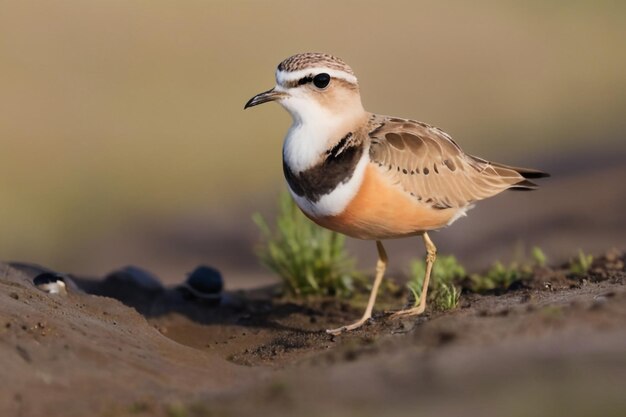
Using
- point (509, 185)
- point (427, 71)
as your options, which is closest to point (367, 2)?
point (427, 71)

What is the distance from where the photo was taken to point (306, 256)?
11180 millimetres

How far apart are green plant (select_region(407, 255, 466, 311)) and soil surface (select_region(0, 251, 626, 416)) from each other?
19cm

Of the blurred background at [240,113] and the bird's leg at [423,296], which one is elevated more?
the blurred background at [240,113]

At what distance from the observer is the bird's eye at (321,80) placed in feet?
28.9

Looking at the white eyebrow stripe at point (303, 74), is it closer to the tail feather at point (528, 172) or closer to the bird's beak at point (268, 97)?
the bird's beak at point (268, 97)

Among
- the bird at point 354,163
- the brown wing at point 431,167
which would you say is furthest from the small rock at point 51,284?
the brown wing at point 431,167

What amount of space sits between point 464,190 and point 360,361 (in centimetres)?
354

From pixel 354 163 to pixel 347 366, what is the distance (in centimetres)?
281

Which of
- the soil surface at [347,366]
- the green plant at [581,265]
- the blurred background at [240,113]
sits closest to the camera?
the soil surface at [347,366]

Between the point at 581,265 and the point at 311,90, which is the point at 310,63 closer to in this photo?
the point at 311,90

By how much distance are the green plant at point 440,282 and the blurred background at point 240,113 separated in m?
1.46

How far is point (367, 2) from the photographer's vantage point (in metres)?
28.5

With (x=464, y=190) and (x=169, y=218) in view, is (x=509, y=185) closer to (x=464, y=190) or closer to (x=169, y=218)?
(x=464, y=190)

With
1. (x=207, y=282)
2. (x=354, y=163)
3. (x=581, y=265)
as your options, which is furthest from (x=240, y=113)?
(x=354, y=163)
